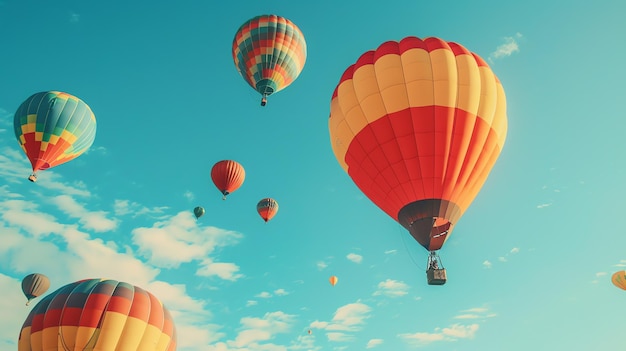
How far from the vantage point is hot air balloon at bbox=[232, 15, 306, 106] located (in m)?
25.2

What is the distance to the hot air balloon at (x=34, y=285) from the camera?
97.0 feet

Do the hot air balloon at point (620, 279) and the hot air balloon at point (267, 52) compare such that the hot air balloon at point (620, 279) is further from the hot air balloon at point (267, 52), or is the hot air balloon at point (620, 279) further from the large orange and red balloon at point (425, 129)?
the hot air balloon at point (267, 52)

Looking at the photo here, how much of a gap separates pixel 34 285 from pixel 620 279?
42.2 metres

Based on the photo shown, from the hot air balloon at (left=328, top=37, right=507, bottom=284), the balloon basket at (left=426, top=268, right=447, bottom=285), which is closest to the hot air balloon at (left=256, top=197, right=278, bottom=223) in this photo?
the hot air balloon at (left=328, top=37, right=507, bottom=284)

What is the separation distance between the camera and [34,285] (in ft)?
97.8

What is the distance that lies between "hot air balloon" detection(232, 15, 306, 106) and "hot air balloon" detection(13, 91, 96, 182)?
9.47 metres

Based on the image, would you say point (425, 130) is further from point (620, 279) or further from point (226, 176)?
point (620, 279)

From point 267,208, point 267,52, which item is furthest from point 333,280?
point 267,52

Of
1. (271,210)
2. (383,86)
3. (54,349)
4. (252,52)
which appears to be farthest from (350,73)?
(271,210)


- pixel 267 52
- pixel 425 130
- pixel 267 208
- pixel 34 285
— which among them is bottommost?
pixel 425 130

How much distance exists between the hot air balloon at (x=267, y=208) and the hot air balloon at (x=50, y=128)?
1244cm

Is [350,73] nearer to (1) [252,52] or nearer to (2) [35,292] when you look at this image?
(1) [252,52]

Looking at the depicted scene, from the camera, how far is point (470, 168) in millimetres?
13875

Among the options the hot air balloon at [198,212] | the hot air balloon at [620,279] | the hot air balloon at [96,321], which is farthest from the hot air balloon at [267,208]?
the hot air balloon at [620,279]
